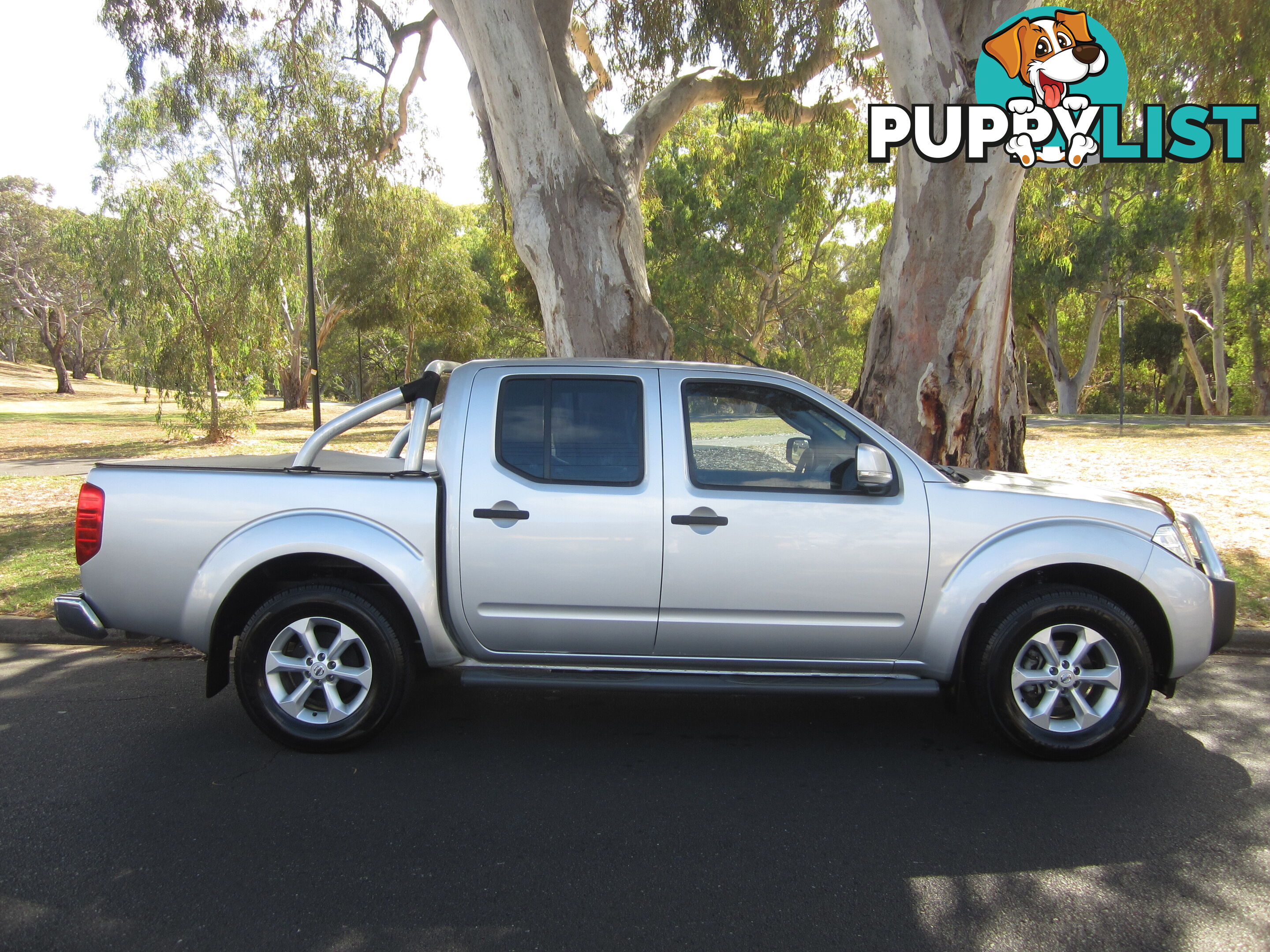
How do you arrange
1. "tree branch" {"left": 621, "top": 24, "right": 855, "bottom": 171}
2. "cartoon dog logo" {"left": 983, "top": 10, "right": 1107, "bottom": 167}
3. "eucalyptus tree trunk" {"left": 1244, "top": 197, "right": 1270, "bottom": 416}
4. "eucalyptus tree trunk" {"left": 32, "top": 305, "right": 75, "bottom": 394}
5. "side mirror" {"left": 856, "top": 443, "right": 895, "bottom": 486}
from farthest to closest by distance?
"eucalyptus tree trunk" {"left": 32, "top": 305, "right": 75, "bottom": 394} < "eucalyptus tree trunk" {"left": 1244, "top": 197, "right": 1270, "bottom": 416} < "tree branch" {"left": 621, "top": 24, "right": 855, "bottom": 171} < "cartoon dog logo" {"left": 983, "top": 10, "right": 1107, "bottom": 167} < "side mirror" {"left": 856, "top": 443, "right": 895, "bottom": 486}

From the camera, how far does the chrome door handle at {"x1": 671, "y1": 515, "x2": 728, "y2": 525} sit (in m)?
4.21

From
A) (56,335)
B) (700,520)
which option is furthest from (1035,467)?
(56,335)

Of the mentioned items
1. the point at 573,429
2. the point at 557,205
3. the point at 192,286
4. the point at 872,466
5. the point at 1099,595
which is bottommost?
the point at 1099,595

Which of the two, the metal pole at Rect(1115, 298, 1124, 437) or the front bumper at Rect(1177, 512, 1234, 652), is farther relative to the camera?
the metal pole at Rect(1115, 298, 1124, 437)

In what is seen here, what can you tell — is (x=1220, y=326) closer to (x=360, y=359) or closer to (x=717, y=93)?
(x=717, y=93)

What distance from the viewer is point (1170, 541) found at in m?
4.33

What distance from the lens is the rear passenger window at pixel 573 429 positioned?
14.3 feet

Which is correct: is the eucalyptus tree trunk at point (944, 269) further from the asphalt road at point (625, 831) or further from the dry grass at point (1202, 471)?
the asphalt road at point (625, 831)

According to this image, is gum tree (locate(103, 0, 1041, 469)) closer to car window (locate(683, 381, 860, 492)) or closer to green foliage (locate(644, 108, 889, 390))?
car window (locate(683, 381, 860, 492))

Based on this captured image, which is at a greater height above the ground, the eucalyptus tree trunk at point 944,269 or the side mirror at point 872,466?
the eucalyptus tree trunk at point 944,269

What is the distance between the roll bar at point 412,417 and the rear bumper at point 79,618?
1.15 metres

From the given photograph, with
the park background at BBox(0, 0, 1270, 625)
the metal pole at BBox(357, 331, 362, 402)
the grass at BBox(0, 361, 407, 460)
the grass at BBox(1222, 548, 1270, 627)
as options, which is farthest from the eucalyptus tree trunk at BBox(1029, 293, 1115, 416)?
the grass at BBox(1222, 548, 1270, 627)

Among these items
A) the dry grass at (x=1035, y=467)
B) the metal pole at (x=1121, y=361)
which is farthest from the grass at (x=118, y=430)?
the metal pole at (x=1121, y=361)

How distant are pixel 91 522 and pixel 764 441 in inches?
127
